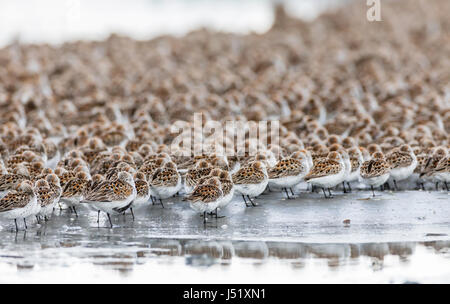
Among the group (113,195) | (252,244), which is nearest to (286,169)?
(252,244)

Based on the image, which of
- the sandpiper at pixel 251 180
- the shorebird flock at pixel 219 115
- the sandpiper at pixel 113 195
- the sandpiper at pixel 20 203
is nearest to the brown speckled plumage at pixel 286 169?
the shorebird flock at pixel 219 115

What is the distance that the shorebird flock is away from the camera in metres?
10.6

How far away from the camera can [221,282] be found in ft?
24.8

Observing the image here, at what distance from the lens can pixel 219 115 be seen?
16.4 m

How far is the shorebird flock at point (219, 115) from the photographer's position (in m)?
10.6

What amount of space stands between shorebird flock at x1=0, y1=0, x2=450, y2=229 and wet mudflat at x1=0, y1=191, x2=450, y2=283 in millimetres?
306

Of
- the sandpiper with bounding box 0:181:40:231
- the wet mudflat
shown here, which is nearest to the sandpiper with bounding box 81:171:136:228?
the wet mudflat

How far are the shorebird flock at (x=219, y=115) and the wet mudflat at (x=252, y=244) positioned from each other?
12.0 inches

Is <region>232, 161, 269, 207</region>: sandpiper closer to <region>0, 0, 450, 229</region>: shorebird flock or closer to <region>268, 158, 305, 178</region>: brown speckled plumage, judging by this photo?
<region>0, 0, 450, 229</region>: shorebird flock

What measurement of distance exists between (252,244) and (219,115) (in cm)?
779

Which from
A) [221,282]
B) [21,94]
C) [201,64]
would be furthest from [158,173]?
[201,64]

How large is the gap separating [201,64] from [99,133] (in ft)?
35.4

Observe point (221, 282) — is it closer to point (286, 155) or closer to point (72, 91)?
point (286, 155)

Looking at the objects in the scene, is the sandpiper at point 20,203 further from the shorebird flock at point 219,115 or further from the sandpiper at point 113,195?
the sandpiper at point 113,195
